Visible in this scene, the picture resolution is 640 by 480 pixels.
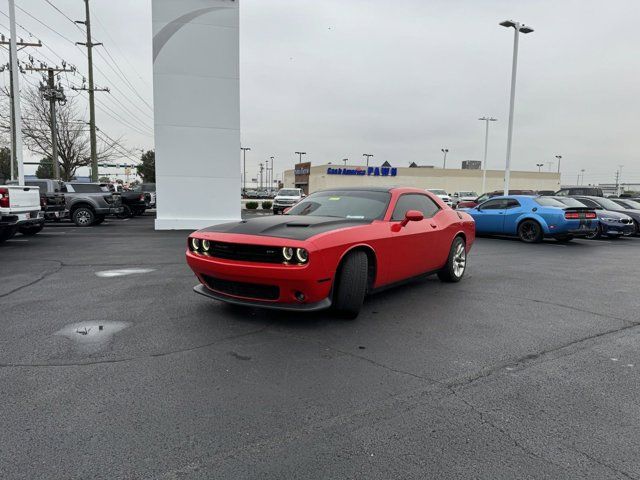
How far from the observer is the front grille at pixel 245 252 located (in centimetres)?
416

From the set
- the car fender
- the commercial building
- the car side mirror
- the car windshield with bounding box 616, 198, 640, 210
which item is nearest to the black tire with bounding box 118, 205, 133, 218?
the car fender

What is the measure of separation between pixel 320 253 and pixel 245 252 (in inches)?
29.8

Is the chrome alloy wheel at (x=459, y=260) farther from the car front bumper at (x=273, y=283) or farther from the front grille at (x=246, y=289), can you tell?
the front grille at (x=246, y=289)

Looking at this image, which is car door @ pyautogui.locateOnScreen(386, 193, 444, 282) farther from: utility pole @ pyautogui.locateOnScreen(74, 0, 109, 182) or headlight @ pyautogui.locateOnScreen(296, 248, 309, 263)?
utility pole @ pyautogui.locateOnScreen(74, 0, 109, 182)

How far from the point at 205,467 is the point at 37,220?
36.8 ft

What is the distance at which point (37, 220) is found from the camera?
36.7 feet

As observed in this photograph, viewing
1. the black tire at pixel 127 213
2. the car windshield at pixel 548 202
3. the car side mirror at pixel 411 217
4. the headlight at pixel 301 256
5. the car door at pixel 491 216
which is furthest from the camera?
the black tire at pixel 127 213

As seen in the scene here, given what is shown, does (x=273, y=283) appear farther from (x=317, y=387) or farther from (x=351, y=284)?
(x=317, y=387)

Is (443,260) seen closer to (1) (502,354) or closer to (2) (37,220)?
(1) (502,354)

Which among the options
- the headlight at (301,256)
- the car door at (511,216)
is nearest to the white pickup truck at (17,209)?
the headlight at (301,256)

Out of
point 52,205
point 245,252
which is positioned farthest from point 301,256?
point 52,205

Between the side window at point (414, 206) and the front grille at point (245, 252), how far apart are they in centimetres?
179

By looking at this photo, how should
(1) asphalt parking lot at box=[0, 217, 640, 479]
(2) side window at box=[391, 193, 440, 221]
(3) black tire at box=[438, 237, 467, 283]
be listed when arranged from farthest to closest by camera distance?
(3) black tire at box=[438, 237, 467, 283] < (2) side window at box=[391, 193, 440, 221] < (1) asphalt parking lot at box=[0, 217, 640, 479]

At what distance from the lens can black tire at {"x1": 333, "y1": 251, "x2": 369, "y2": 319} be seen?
442 cm
